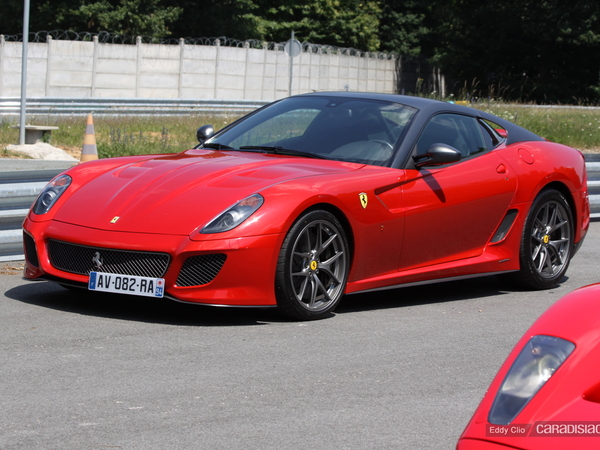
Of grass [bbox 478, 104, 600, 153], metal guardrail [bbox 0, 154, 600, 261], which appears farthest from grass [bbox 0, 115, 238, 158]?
metal guardrail [bbox 0, 154, 600, 261]

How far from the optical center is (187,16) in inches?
1746

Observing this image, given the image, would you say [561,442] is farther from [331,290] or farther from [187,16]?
[187,16]

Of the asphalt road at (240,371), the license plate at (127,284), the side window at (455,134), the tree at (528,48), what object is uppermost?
the tree at (528,48)

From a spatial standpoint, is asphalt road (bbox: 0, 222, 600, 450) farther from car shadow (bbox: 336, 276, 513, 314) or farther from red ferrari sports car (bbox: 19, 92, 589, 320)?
red ferrari sports car (bbox: 19, 92, 589, 320)

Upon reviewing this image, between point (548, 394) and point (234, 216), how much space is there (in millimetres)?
3394

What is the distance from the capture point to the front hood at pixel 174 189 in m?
5.38

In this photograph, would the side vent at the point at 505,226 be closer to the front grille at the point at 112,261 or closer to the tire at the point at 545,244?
the tire at the point at 545,244

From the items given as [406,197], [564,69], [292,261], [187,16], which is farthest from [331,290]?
[564,69]

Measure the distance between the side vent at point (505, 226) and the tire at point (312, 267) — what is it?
4.63ft

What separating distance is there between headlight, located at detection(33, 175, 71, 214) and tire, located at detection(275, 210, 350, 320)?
150cm

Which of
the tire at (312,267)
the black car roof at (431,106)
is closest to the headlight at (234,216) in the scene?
the tire at (312,267)

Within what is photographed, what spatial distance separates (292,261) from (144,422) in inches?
79.9

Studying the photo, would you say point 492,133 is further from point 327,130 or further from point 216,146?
point 216,146

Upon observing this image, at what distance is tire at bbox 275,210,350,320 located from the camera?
5.43 meters
